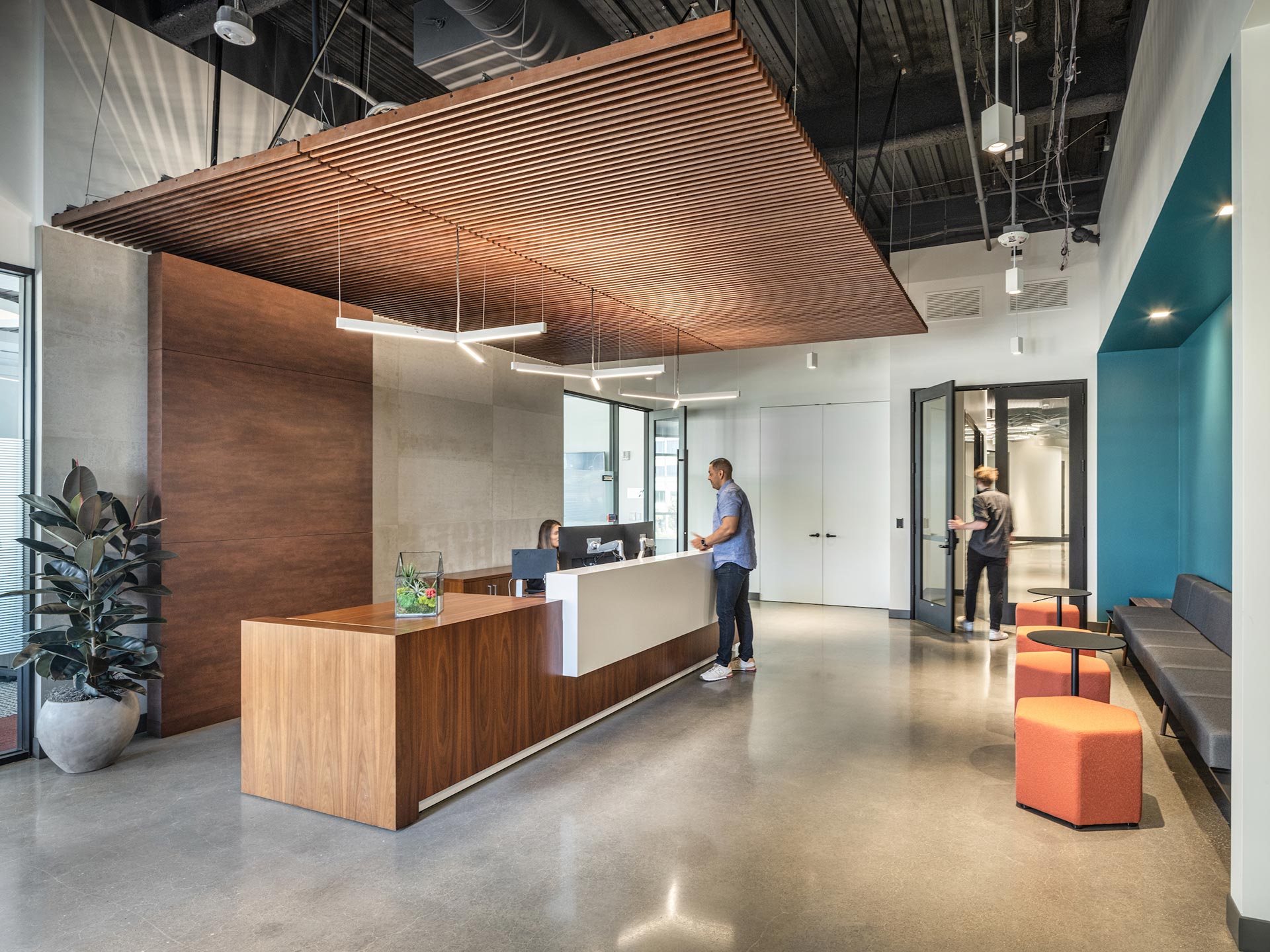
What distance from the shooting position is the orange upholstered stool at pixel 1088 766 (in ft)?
11.7

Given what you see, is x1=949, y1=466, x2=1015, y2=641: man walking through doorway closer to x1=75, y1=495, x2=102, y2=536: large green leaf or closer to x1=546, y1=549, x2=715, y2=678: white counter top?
x1=546, y1=549, x2=715, y2=678: white counter top

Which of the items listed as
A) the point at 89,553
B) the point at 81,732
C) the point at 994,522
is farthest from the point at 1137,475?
the point at 81,732

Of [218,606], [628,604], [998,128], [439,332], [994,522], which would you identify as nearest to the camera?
[998,128]

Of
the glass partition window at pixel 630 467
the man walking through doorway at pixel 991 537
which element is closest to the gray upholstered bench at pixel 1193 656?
the man walking through doorway at pixel 991 537

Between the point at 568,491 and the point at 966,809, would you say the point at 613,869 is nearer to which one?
the point at 966,809

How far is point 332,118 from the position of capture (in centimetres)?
643

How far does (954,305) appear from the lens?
362 inches

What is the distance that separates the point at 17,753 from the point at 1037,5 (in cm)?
840

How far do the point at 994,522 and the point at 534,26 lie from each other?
6.23 metres

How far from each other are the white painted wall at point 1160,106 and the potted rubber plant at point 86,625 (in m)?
5.68

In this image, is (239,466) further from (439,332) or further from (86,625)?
(439,332)

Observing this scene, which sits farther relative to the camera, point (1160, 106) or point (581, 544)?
point (581, 544)

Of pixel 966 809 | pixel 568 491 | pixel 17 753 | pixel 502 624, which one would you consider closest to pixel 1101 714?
pixel 966 809

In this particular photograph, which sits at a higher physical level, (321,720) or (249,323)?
(249,323)
